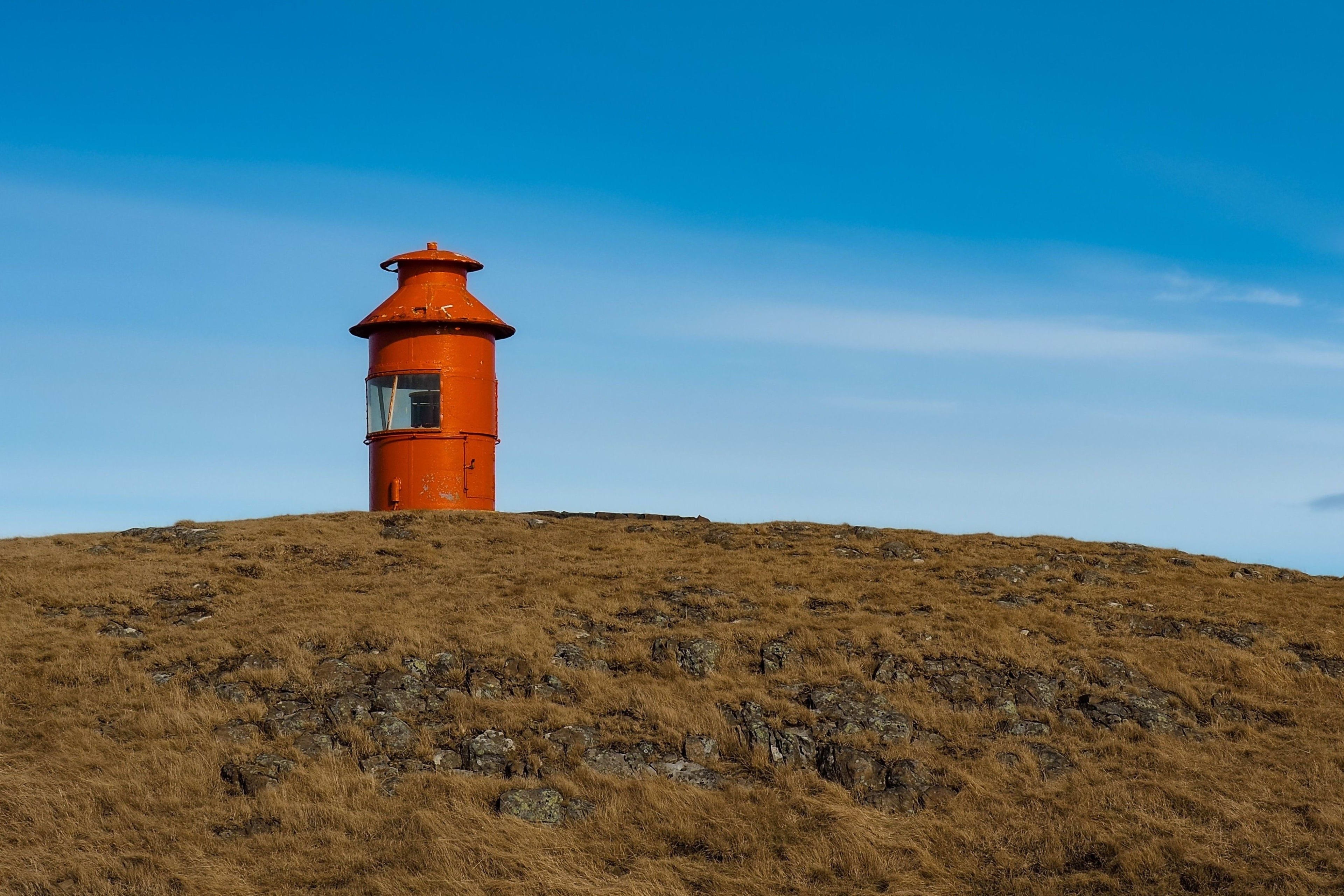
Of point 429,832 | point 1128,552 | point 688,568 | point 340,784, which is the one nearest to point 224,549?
point 688,568

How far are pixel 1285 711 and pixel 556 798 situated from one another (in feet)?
35.5

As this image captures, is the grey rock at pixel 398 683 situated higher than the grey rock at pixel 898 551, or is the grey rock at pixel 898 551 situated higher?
the grey rock at pixel 898 551

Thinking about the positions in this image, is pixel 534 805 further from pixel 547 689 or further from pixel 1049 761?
pixel 1049 761

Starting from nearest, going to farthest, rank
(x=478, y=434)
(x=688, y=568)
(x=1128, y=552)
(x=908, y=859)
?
(x=908, y=859) < (x=688, y=568) < (x=1128, y=552) < (x=478, y=434)

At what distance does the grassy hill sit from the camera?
39.5 feet

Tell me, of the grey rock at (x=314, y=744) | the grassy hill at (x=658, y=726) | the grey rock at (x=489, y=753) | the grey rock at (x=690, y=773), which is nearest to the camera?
the grassy hill at (x=658, y=726)

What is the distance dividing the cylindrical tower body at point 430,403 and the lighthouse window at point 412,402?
0.02m

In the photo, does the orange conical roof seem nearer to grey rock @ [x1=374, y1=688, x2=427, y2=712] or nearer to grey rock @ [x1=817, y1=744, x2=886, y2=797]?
grey rock @ [x1=374, y1=688, x2=427, y2=712]

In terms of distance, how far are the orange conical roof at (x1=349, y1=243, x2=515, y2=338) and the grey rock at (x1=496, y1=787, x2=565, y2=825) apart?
16809 millimetres

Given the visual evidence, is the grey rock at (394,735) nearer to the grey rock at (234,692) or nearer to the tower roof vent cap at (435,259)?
the grey rock at (234,692)

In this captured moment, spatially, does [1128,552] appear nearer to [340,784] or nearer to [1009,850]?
[1009,850]

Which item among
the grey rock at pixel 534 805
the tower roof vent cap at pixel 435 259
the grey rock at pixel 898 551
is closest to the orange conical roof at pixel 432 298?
the tower roof vent cap at pixel 435 259

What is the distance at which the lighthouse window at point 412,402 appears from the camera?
28172mm

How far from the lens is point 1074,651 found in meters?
17.9
